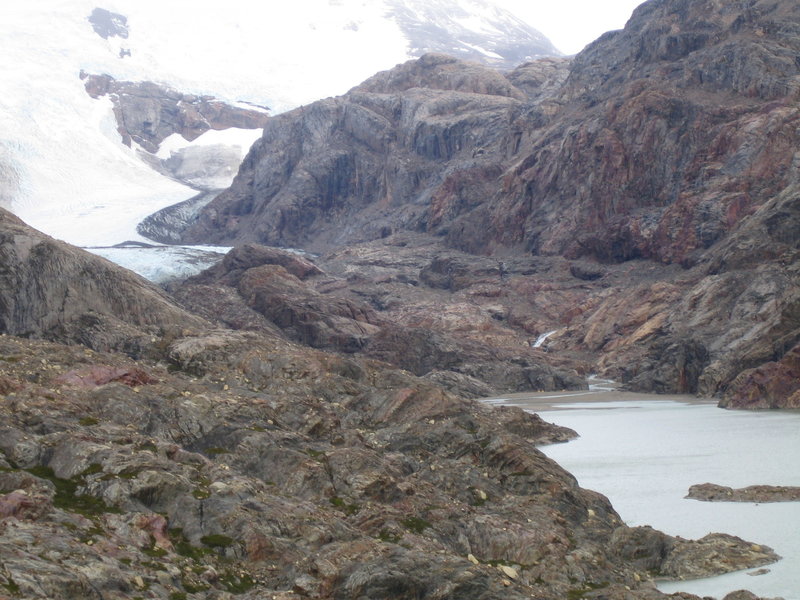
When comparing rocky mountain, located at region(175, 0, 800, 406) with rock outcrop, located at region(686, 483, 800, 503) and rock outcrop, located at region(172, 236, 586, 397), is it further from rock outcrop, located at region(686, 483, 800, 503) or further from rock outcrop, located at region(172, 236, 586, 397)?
rock outcrop, located at region(686, 483, 800, 503)

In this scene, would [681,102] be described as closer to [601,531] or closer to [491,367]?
[491,367]

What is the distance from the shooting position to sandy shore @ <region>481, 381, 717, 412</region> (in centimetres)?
5620

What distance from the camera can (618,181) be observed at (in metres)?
99.2

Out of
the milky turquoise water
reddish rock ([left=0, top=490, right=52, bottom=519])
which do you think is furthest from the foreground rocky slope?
the milky turquoise water

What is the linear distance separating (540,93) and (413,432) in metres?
119

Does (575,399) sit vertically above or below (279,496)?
below

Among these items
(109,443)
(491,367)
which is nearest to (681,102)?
(491,367)

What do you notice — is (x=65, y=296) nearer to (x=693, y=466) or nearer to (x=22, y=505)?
(x=693, y=466)

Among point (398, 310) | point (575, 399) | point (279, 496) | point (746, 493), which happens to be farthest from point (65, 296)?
point (398, 310)

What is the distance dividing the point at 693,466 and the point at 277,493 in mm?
16511

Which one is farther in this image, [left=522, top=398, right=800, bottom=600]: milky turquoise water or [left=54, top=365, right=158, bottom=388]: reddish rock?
[left=54, top=365, right=158, bottom=388]: reddish rock

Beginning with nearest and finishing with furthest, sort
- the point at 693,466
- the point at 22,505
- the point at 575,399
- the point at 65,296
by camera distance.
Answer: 1. the point at 22,505
2. the point at 693,466
3. the point at 65,296
4. the point at 575,399

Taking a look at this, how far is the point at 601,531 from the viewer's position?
70.9 feet

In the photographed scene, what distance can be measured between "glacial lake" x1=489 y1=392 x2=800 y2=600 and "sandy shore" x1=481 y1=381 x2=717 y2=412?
1472 millimetres
